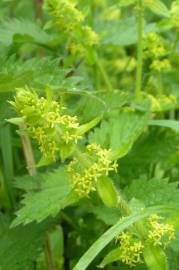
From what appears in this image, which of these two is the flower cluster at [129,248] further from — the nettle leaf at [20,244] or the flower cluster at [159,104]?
the flower cluster at [159,104]

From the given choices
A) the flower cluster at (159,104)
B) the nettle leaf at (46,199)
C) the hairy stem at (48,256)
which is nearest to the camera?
the nettle leaf at (46,199)

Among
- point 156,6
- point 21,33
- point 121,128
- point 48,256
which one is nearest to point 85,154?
point 121,128

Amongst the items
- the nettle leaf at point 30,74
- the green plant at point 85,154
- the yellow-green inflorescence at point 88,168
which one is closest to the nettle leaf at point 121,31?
the green plant at point 85,154

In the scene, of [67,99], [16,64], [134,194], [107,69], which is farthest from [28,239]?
[107,69]

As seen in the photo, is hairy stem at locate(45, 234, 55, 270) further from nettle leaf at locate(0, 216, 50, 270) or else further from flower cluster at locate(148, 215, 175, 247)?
flower cluster at locate(148, 215, 175, 247)

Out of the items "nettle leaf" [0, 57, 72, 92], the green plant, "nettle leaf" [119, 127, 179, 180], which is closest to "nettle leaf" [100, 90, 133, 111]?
the green plant

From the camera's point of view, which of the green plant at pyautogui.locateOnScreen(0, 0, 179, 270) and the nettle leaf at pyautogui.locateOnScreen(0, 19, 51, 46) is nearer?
the green plant at pyautogui.locateOnScreen(0, 0, 179, 270)
